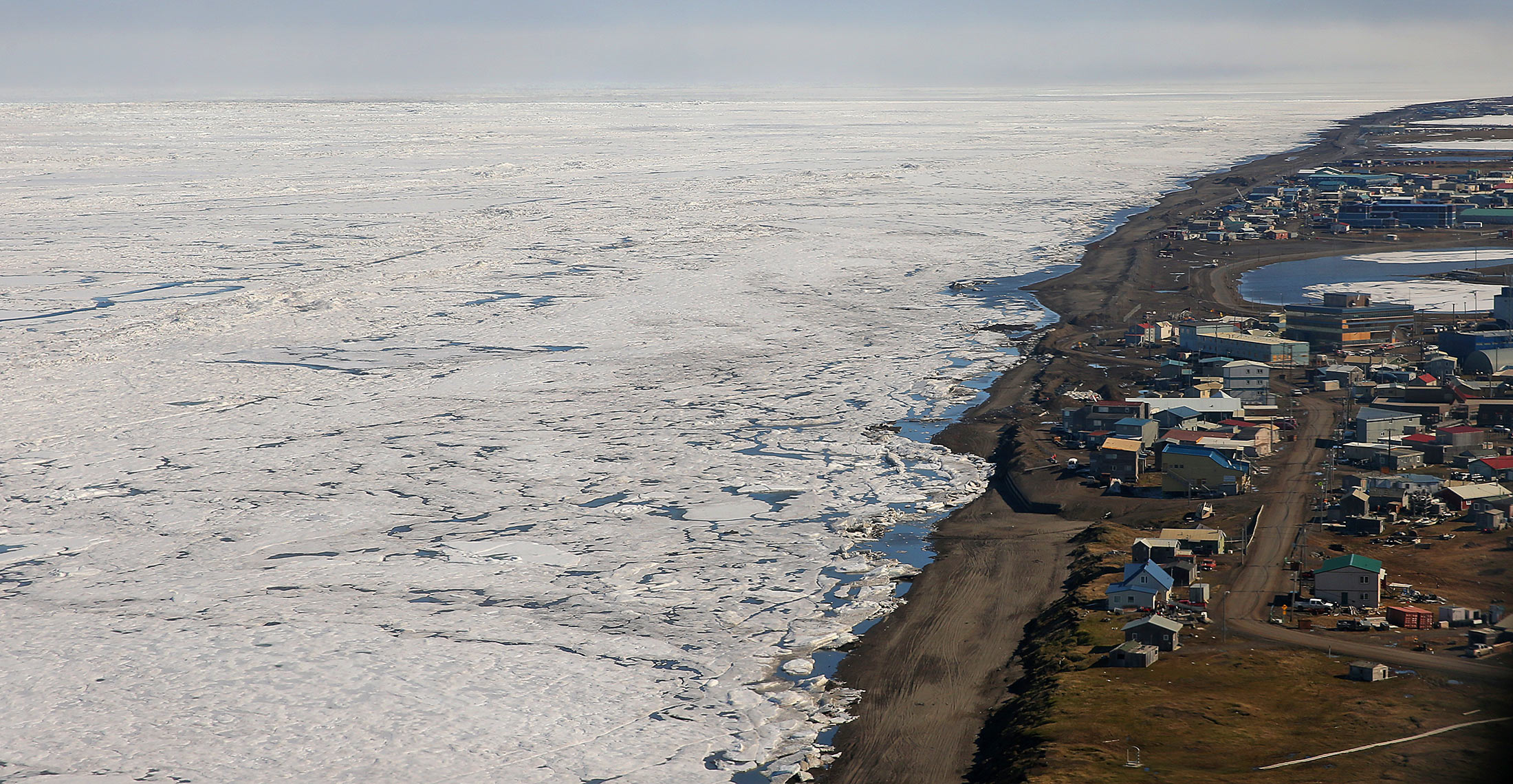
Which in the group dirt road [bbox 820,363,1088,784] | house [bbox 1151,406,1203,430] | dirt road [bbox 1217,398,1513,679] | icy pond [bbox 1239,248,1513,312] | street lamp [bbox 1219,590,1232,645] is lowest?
dirt road [bbox 820,363,1088,784]

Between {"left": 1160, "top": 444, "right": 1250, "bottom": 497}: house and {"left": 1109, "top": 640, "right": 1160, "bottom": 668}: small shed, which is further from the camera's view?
{"left": 1160, "top": 444, "right": 1250, "bottom": 497}: house

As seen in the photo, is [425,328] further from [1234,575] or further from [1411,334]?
[1411,334]

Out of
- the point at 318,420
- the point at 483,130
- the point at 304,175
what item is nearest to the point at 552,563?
the point at 318,420

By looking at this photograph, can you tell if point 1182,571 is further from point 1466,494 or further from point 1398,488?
point 1466,494

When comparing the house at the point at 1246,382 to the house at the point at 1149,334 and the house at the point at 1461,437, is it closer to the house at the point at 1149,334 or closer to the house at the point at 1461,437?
the house at the point at 1461,437

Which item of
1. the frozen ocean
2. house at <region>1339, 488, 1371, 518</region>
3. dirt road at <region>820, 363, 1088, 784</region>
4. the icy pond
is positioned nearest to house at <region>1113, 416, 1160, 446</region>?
the frozen ocean

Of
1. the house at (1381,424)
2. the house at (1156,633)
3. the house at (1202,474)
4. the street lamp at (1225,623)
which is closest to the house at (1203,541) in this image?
the street lamp at (1225,623)

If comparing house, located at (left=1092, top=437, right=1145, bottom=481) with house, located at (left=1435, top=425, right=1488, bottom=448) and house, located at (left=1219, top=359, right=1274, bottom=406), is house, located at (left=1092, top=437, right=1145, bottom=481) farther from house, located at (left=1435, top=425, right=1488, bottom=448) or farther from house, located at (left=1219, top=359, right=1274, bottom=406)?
house, located at (left=1435, top=425, right=1488, bottom=448)
